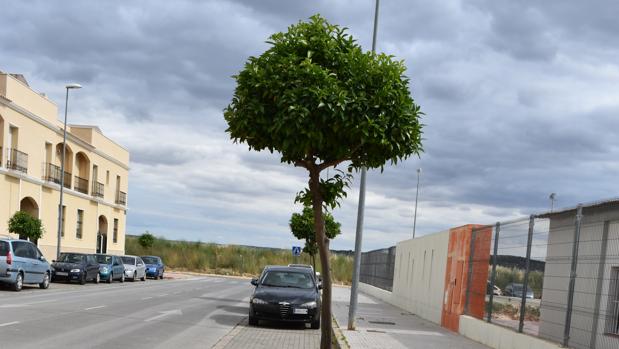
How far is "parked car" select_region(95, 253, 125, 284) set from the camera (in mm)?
35688

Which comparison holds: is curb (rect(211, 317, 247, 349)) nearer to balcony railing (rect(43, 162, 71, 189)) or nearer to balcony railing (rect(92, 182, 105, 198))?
balcony railing (rect(43, 162, 71, 189))

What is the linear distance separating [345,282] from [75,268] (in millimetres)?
27370

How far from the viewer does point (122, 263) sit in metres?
38.4

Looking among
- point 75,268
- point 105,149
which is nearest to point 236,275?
point 105,149

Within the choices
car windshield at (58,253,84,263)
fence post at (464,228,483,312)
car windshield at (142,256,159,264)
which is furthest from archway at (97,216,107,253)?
fence post at (464,228,483,312)

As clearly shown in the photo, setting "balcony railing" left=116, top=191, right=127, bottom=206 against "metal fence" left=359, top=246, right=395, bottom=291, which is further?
"balcony railing" left=116, top=191, right=127, bottom=206

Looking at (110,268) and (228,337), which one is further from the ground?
(110,268)

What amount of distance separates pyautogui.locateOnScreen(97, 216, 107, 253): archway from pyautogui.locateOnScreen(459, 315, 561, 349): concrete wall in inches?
1694

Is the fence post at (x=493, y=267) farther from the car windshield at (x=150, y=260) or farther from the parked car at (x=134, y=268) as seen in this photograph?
the car windshield at (x=150, y=260)

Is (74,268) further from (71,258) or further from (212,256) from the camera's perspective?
(212,256)

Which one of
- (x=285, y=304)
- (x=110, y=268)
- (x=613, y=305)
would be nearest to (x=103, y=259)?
(x=110, y=268)

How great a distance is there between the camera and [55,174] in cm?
4309

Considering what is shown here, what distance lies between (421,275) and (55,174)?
28.2m

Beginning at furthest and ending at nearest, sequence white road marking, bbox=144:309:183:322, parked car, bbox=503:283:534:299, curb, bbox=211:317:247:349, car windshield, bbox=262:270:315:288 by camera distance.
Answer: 1. car windshield, bbox=262:270:315:288
2. white road marking, bbox=144:309:183:322
3. curb, bbox=211:317:247:349
4. parked car, bbox=503:283:534:299
